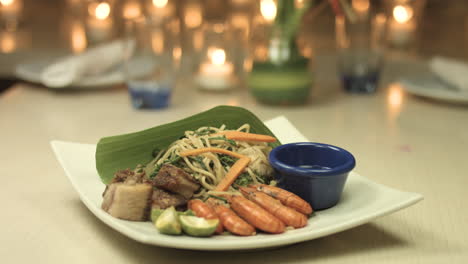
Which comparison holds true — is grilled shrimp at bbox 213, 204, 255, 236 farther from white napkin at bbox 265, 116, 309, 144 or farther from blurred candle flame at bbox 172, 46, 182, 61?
blurred candle flame at bbox 172, 46, 182, 61

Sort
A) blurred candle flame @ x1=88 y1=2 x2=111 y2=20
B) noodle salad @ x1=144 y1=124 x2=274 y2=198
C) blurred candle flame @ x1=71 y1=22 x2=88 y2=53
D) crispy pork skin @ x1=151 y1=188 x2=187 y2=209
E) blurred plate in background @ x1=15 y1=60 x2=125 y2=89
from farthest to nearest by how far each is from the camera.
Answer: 1. blurred candle flame @ x1=88 y1=2 x2=111 y2=20
2. blurred candle flame @ x1=71 y1=22 x2=88 y2=53
3. blurred plate in background @ x1=15 y1=60 x2=125 y2=89
4. noodle salad @ x1=144 y1=124 x2=274 y2=198
5. crispy pork skin @ x1=151 y1=188 x2=187 y2=209

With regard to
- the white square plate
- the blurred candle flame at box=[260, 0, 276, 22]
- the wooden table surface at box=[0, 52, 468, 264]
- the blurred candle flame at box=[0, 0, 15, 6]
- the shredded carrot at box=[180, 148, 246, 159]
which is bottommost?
the wooden table surface at box=[0, 52, 468, 264]

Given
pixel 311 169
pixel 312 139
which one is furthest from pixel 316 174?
pixel 312 139

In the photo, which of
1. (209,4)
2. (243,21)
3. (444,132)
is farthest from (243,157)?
(209,4)

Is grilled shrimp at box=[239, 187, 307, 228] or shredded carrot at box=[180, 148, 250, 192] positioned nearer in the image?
grilled shrimp at box=[239, 187, 307, 228]

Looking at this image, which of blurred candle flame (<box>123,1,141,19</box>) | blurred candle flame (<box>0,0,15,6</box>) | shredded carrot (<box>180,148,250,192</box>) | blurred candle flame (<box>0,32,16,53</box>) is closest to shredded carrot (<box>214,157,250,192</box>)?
shredded carrot (<box>180,148,250,192</box>)
